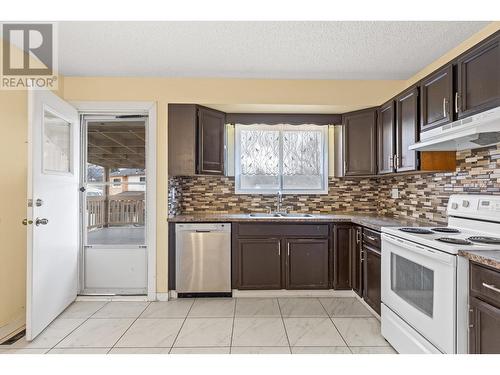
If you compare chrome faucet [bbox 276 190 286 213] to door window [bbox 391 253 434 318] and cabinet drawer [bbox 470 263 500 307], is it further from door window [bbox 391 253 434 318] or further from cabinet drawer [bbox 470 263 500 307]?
cabinet drawer [bbox 470 263 500 307]

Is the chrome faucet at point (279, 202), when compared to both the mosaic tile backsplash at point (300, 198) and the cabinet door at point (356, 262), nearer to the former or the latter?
the mosaic tile backsplash at point (300, 198)

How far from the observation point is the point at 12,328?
95.3 inches

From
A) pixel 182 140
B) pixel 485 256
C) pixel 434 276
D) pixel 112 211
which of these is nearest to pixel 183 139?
pixel 182 140

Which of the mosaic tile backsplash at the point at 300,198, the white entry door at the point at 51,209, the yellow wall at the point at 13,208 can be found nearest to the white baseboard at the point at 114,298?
the white entry door at the point at 51,209

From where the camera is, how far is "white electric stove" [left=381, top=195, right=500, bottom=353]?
1585 mm

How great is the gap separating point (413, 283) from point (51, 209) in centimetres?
280

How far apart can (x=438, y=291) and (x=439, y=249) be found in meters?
0.23

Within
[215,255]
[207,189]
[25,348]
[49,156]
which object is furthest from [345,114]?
[25,348]

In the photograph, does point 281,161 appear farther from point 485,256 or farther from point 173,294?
point 485,256

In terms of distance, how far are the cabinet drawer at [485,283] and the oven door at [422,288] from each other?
0.28 feet

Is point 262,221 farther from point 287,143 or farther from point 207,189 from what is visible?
point 287,143

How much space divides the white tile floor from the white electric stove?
1.15 ft

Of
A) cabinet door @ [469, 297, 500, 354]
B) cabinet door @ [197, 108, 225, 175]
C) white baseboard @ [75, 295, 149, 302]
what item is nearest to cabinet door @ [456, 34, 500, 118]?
cabinet door @ [469, 297, 500, 354]

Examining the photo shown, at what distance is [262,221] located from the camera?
313 cm
